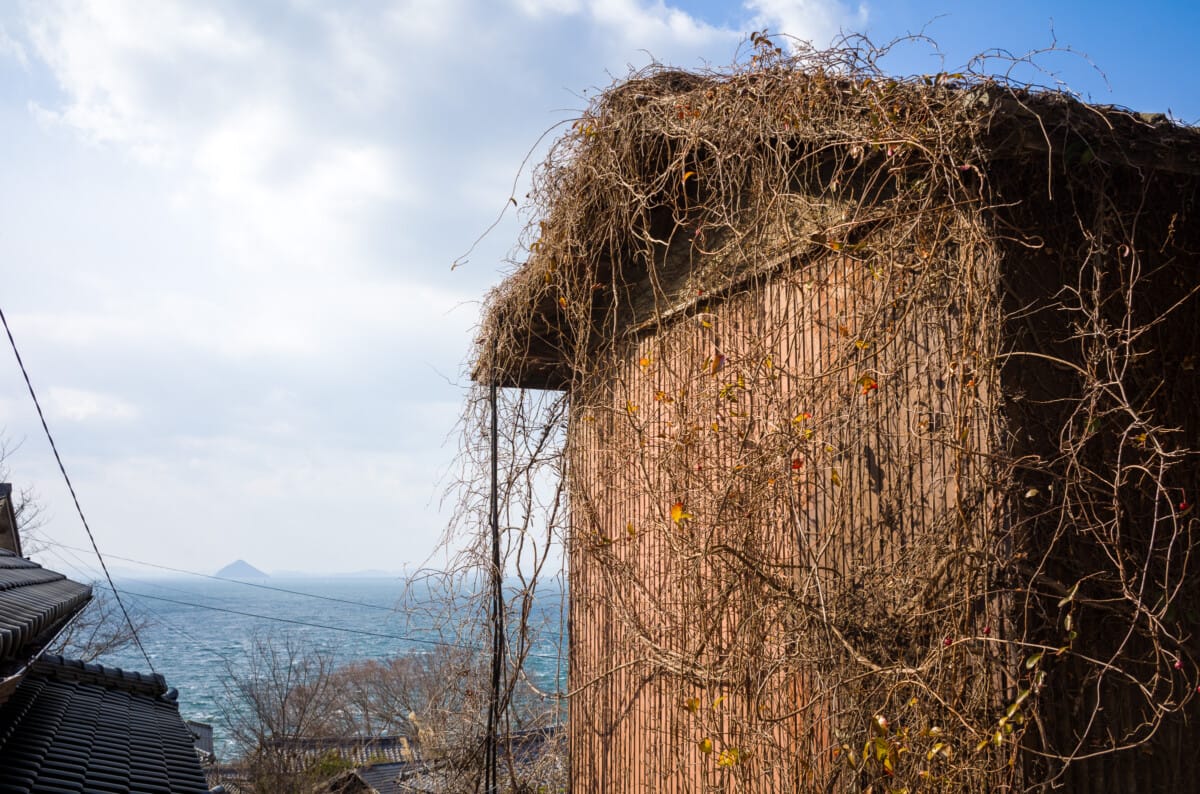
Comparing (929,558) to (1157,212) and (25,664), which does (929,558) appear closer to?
(1157,212)

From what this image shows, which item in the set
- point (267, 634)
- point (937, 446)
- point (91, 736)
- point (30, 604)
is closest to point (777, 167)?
point (937, 446)

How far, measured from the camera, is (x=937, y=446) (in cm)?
307

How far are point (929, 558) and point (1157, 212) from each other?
160cm

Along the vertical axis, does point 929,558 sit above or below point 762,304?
below

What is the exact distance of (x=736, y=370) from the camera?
4059 millimetres

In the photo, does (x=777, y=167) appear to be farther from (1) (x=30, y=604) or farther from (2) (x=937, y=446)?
(1) (x=30, y=604)

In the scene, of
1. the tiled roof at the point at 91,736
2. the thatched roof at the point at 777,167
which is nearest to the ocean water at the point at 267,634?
the tiled roof at the point at 91,736

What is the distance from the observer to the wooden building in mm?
2838

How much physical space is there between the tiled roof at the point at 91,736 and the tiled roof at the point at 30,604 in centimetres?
42

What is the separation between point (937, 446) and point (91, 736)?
458 centimetres

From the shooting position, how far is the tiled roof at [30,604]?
3.26 metres

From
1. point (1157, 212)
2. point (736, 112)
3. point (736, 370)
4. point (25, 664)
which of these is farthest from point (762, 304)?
point (25, 664)

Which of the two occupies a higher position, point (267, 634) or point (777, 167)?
point (777, 167)

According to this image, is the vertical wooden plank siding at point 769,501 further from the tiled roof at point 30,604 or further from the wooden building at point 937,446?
the tiled roof at point 30,604
